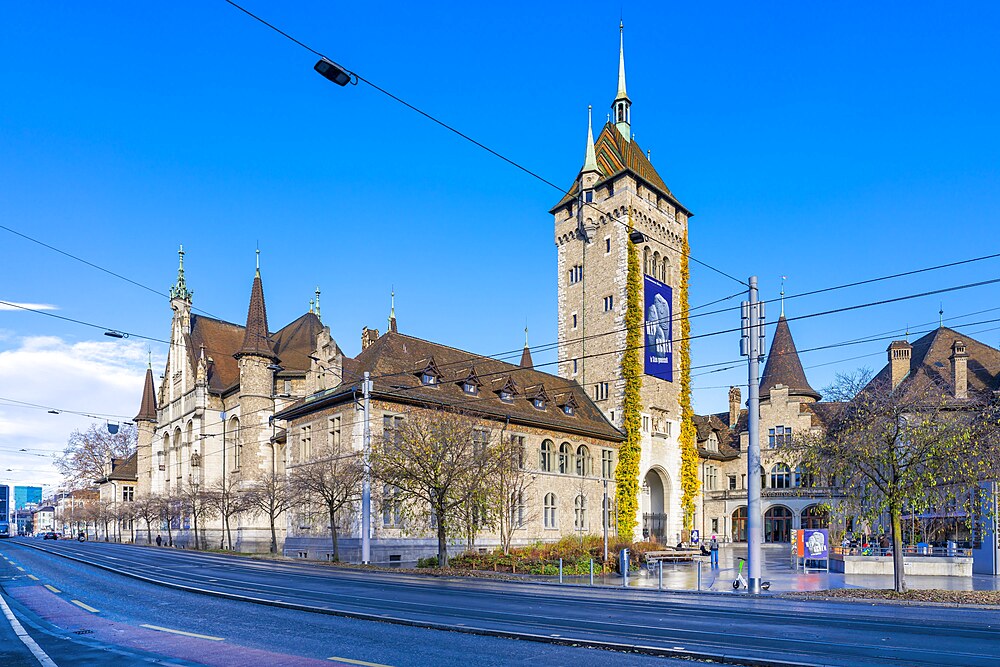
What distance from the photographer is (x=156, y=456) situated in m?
80.5

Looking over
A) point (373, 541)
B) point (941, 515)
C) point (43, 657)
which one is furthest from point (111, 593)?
point (941, 515)

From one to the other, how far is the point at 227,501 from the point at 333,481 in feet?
74.1

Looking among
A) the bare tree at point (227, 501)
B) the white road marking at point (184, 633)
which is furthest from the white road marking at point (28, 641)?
the bare tree at point (227, 501)

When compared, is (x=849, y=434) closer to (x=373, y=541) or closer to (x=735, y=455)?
(x=373, y=541)

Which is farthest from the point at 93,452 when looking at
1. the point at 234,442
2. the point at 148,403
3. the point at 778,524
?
the point at 778,524

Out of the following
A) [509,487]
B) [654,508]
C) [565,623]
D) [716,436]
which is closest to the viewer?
[565,623]

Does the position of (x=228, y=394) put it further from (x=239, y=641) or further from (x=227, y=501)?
(x=239, y=641)

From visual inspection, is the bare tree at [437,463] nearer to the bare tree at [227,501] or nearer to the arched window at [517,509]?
the arched window at [517,509]

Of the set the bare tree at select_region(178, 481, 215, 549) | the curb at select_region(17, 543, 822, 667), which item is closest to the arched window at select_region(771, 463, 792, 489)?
the bare tree at select_region(178, 481, 215, 549)

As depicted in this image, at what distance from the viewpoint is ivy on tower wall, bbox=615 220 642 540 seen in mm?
55188

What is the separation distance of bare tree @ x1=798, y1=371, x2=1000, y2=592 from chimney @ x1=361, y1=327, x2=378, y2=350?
50701 millimetres

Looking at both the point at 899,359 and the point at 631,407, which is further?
the point at 899,359

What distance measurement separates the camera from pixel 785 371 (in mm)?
68188

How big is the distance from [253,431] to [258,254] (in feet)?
48.9
